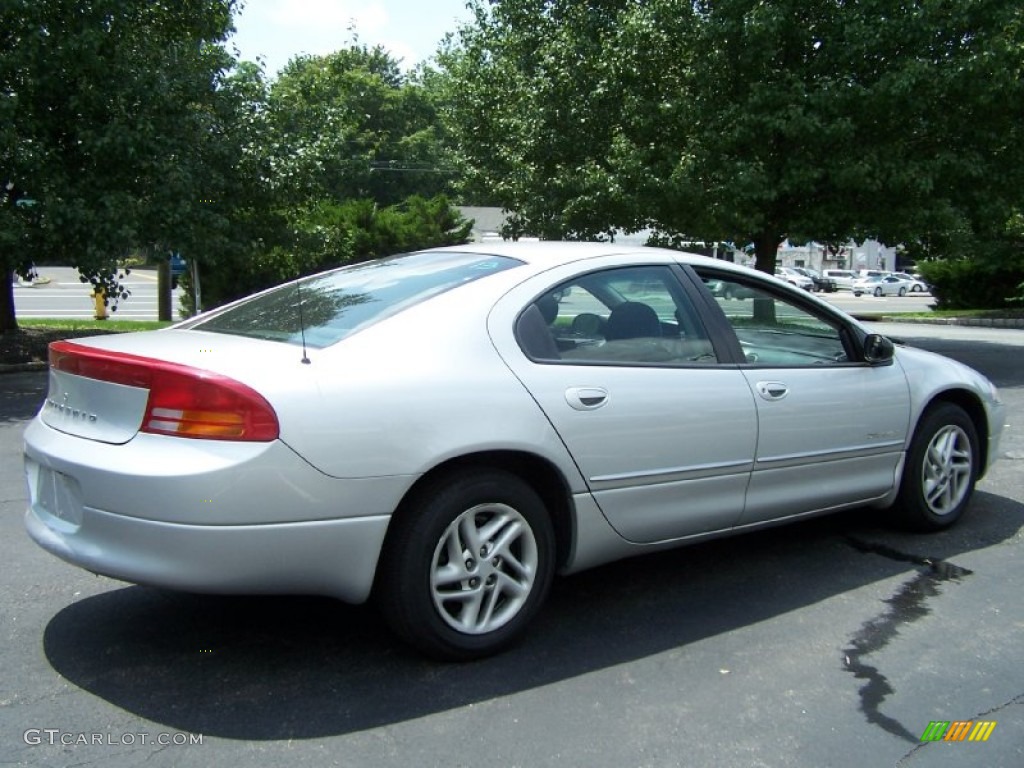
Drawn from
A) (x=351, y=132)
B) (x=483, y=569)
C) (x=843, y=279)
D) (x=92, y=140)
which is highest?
(x=351, y=132)

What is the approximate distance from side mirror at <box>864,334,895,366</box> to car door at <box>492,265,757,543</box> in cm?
95

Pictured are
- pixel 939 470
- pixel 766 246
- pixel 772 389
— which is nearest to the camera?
pixel 772 389

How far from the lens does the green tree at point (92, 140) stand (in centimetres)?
1122

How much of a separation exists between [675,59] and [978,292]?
19.6 meters

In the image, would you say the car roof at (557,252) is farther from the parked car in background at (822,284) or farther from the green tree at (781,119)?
the parked car in background at (822,284)

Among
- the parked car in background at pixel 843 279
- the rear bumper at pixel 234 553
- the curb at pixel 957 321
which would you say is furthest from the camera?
the parked car in background at pixel 843 279

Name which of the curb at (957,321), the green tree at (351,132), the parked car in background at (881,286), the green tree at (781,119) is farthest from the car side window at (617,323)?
the parked car in background at (881,286)

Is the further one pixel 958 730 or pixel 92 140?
pixel 92 140

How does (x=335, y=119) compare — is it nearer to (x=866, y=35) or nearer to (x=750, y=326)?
(x=866, y=35)

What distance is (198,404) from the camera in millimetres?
3139

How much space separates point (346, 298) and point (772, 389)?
1.90 metres

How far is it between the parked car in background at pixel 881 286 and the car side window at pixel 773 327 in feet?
172

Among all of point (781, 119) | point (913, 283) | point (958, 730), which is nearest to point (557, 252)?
point (958, 730)

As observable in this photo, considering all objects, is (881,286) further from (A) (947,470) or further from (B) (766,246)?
(A) (947,470)
